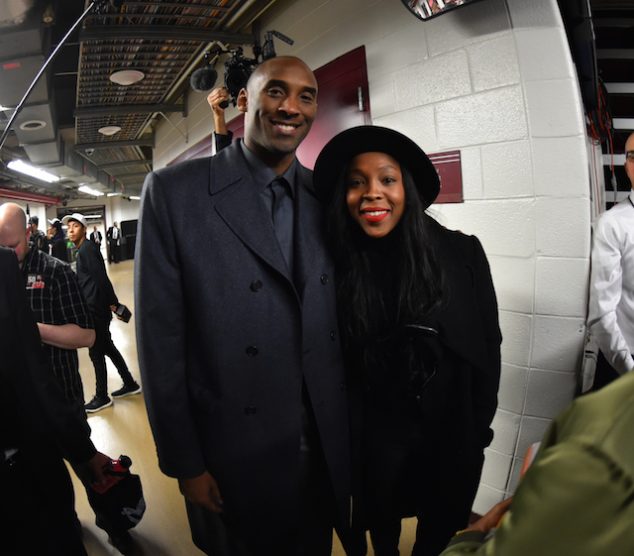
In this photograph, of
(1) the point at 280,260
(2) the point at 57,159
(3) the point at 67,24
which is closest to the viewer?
(1) the point at 280,260

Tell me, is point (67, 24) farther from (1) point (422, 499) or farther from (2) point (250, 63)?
(1) point (422, 499)

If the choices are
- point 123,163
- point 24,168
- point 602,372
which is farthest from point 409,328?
point 24,168

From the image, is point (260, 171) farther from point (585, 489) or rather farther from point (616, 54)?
point (616, 54)

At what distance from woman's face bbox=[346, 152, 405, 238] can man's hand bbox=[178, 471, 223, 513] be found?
0.90 metres

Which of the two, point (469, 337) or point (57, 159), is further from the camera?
point (57, 159)

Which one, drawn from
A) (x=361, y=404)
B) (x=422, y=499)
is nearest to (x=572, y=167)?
(x=361, y=404)

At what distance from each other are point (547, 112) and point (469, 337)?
1.09m

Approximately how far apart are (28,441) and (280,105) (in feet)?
3.98

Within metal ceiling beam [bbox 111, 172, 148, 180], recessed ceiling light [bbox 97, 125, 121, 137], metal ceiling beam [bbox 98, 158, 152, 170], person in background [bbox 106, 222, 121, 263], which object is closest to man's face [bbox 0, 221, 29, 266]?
recessed ceiling light [bbox 97, 125, 121, 137]

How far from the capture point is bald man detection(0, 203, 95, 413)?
1.82 m

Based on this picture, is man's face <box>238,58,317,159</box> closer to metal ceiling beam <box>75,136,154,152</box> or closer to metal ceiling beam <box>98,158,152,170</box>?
metal ceiling beam <box>75,136,154,152</box>

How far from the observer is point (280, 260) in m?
1.05

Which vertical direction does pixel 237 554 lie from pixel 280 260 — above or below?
below

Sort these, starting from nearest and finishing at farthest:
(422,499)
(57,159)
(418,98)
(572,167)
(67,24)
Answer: (422,499), (572,167), (418,98), (67,24), (57,159)
